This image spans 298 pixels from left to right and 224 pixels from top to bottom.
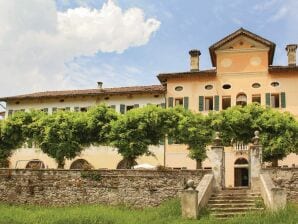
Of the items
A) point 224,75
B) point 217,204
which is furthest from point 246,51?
point 217,204

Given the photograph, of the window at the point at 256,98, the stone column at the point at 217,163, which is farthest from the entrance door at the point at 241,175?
the stone column at the point at 217,163

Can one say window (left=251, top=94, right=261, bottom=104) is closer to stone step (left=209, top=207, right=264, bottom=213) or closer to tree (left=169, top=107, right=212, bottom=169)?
tree (left=169, top=107, right=212, bottom=169)

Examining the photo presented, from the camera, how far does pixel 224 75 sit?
1705 inches

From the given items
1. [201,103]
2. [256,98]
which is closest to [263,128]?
[256,98]

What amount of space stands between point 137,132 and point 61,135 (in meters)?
5.12

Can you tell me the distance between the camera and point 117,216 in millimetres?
22891

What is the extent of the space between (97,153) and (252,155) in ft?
70.3

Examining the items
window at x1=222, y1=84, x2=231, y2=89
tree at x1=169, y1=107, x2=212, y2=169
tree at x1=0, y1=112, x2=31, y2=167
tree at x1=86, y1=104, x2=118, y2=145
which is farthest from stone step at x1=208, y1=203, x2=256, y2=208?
window at x1=222, y1=84, x2=231, y2=89

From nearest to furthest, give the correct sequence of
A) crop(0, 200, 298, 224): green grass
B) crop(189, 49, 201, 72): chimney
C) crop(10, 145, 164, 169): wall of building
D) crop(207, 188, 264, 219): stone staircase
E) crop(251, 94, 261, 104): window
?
crop(0, 200, 298, 224): green grass
crop(207, 188, 264, 219): stone staircase
crop(251, 94, 261, 104): window
crop(10, 145, 164, 169): wall of building
crop(189, 49, 201, 72): chimney

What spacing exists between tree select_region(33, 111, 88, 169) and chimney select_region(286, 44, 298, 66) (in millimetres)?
17833

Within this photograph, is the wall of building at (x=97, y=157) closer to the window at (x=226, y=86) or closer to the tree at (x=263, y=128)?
the window at (x=226, y=86)

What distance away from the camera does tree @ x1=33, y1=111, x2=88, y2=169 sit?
3453 centimetres

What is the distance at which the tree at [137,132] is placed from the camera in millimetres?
33312

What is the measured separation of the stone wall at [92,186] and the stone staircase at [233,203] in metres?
2.47
